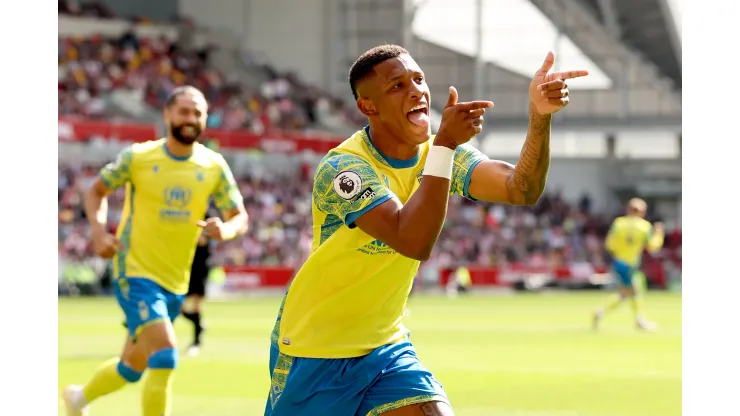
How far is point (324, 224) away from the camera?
5.73 meters

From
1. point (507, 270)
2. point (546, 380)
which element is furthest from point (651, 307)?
point (546, 380)

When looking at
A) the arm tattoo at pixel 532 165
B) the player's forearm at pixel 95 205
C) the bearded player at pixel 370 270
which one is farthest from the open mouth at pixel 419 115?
the player's forearm at pixel 95 205

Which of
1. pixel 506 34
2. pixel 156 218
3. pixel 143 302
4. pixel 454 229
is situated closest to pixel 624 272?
pixel 156 218

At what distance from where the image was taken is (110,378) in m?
9.46

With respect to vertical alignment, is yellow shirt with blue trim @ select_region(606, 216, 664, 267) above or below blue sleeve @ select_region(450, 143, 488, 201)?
below

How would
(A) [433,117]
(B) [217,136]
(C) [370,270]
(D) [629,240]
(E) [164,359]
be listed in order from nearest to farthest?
(C) [370,270]
(E) [164,359]
(D) [629,240]
(B) [217,136]
(A) [433,117]

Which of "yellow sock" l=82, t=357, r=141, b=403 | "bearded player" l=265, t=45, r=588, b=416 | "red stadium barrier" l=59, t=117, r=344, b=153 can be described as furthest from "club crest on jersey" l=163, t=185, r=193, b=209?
"red stadium barrier" l=59, t=117, r=344, b=153

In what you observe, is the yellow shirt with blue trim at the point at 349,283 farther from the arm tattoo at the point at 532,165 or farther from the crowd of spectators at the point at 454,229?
the crowd of spectators at the point at 454,229

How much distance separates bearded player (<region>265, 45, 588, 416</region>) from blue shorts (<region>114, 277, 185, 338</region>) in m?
3.71

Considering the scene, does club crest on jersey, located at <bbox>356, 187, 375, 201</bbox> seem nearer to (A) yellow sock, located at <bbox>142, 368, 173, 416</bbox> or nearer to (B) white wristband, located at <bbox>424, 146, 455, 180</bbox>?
(B) white wristband, located at <bbox>424, 146, 455, 180</bbox>

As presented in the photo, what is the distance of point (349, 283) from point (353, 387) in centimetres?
49

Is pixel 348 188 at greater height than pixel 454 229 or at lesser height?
greater

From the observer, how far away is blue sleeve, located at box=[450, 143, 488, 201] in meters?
5.91

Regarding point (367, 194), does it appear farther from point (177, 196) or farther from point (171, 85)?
point (171, 85)
